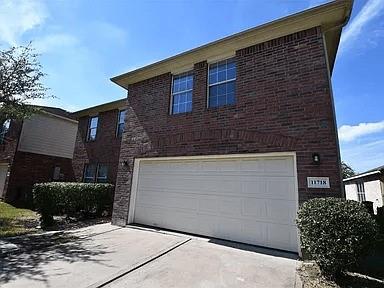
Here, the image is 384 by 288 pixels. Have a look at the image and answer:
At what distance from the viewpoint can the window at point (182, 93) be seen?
27.7 feet

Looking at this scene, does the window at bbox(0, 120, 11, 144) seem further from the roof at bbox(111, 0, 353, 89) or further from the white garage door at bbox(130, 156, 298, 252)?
the white garage door at bbox(130, 156, 298, 252)

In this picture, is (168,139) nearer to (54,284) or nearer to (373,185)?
(54,284)

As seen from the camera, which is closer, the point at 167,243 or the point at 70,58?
the point at 167,243

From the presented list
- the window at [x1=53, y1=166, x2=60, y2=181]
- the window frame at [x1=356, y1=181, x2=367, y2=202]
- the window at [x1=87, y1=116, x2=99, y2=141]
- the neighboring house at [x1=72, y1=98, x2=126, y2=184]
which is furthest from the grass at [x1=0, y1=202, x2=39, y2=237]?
the window frame at [x1=356, y1=181, x2=367, y2=202]

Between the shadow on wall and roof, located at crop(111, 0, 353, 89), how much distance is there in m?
6.29

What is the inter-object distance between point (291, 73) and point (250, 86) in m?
1.14

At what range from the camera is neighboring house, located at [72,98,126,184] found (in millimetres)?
13656

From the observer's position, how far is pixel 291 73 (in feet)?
21.2

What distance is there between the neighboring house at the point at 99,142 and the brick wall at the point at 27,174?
1.55 metres

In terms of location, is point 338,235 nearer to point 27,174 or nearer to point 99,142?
point 99,142

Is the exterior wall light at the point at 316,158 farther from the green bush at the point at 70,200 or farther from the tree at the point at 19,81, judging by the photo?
the tree at the point at 19,81

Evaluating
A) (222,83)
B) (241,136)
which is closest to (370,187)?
(241,136)

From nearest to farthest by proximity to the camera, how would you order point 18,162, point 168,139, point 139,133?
point 168,139, point 139,133, point 18,162

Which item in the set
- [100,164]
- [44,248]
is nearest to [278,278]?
[44,248]
